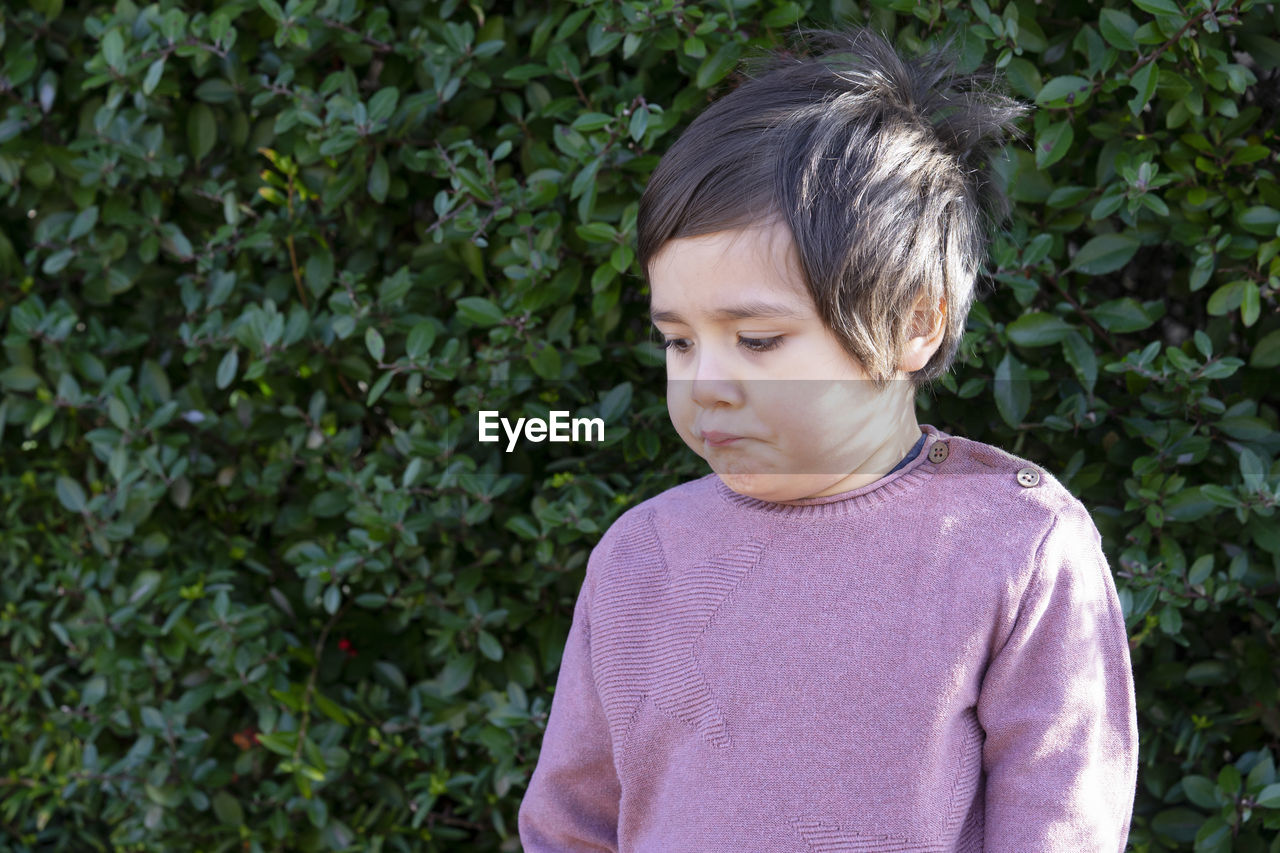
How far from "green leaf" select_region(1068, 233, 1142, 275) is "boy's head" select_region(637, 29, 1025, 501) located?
0.50 meters

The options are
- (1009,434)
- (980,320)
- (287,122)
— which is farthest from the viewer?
(287,122)

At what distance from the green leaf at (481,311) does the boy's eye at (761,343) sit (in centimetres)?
76

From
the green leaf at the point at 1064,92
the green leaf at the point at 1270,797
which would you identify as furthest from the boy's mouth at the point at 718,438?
the green leaf at the point at 1270,797

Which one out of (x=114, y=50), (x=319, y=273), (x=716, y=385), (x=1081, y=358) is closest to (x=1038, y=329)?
(x=1081, y=358)

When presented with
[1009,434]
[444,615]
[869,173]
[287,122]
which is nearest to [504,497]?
[444,615]

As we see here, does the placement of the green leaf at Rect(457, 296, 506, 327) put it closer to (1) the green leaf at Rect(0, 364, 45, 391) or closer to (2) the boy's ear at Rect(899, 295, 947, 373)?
(2) the boy's ear at Rect(899, 295, 947, 373)

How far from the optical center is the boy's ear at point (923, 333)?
109 centimetres

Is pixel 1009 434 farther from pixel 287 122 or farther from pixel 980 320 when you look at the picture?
pixel 287 122

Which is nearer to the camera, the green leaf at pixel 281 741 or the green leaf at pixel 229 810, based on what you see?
the green leaf at pixel 281 741

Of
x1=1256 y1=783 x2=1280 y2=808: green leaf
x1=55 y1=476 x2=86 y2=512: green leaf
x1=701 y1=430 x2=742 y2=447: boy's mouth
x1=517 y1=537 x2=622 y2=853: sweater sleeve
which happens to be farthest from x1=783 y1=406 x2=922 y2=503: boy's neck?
x1=55 y1=476 x2=86 y2=512: green leaf

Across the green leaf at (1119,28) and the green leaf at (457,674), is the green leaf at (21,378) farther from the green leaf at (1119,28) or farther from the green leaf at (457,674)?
the green leaf at (1119,28)

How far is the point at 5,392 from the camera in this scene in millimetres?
2189

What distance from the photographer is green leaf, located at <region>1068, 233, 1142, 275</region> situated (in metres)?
1.56

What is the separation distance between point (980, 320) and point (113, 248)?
1.52 metres
